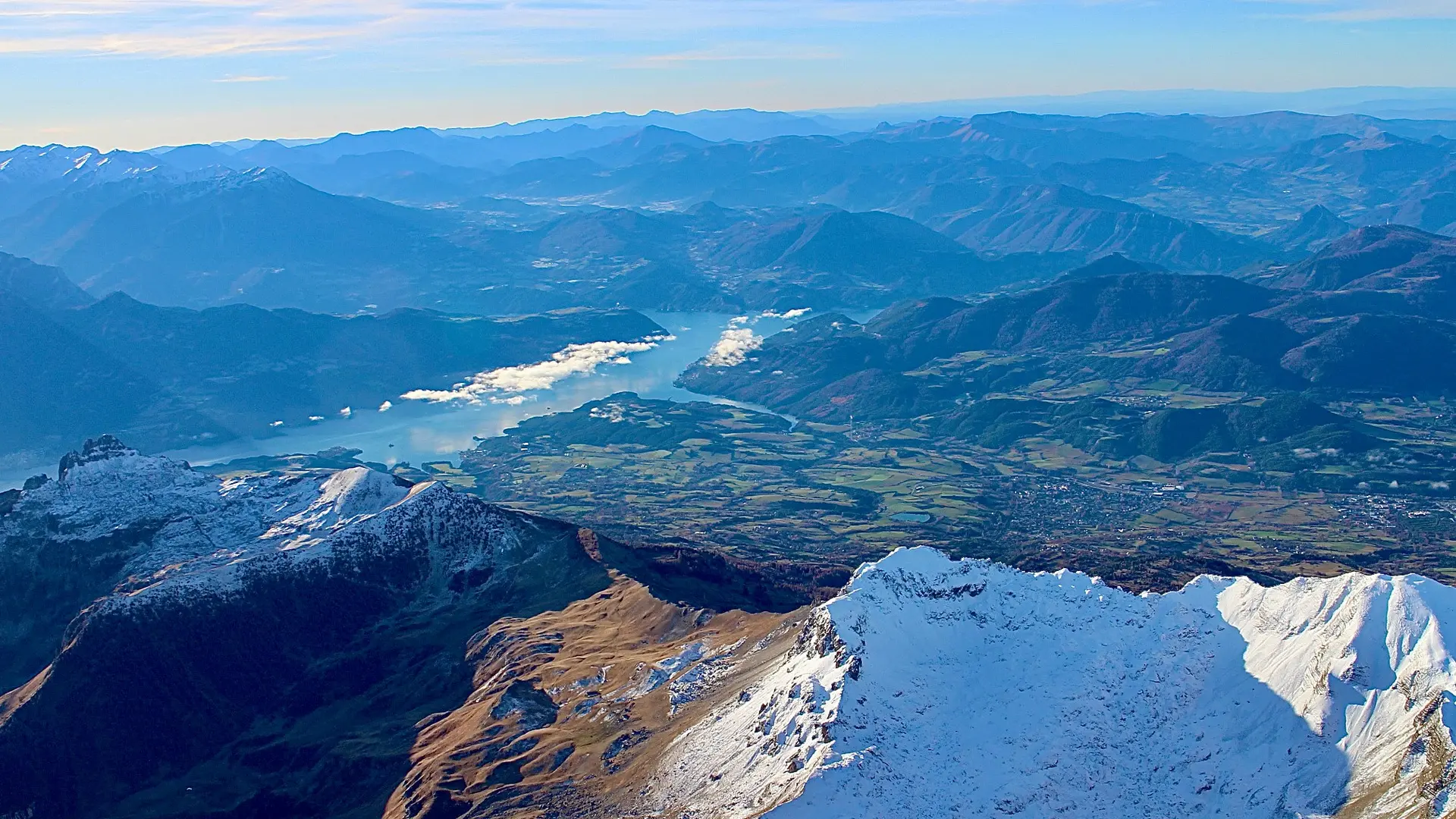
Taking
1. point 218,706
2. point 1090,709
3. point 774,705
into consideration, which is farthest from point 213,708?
point 1090,709

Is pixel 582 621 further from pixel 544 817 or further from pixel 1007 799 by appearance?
pixel 1007 799

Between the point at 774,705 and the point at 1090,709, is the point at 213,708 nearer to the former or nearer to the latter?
the point at 774,705

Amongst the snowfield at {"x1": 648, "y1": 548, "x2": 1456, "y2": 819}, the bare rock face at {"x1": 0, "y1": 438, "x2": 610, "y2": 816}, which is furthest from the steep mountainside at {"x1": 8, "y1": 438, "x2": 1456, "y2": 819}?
the bare rock face at {"x1": 0, "y1": 438, "x2": 610, "y2": 816}

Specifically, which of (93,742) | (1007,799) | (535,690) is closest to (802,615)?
(535,690)

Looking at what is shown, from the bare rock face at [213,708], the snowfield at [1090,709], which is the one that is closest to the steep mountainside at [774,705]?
the snowfield at [1090,709]

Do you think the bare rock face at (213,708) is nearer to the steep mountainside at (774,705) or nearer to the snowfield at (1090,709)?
the steep mountainside at (774,705)

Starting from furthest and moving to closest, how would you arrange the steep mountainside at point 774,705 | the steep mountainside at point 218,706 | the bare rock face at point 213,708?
the bare rock face at point 213,708, the steep mountainside at point 218,706, the steep mountainside at point 774,705

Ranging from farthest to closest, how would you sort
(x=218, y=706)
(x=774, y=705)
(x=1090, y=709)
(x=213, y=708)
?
(x=218, y=706) < (x=213, y=708) < (x=774, y=705) < (x=1090, y=709)

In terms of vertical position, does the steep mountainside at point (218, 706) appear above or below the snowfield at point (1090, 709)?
below

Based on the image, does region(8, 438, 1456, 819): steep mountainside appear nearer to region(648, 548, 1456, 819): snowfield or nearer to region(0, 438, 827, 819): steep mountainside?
region(648, 548, 1456, 819): snowfield
